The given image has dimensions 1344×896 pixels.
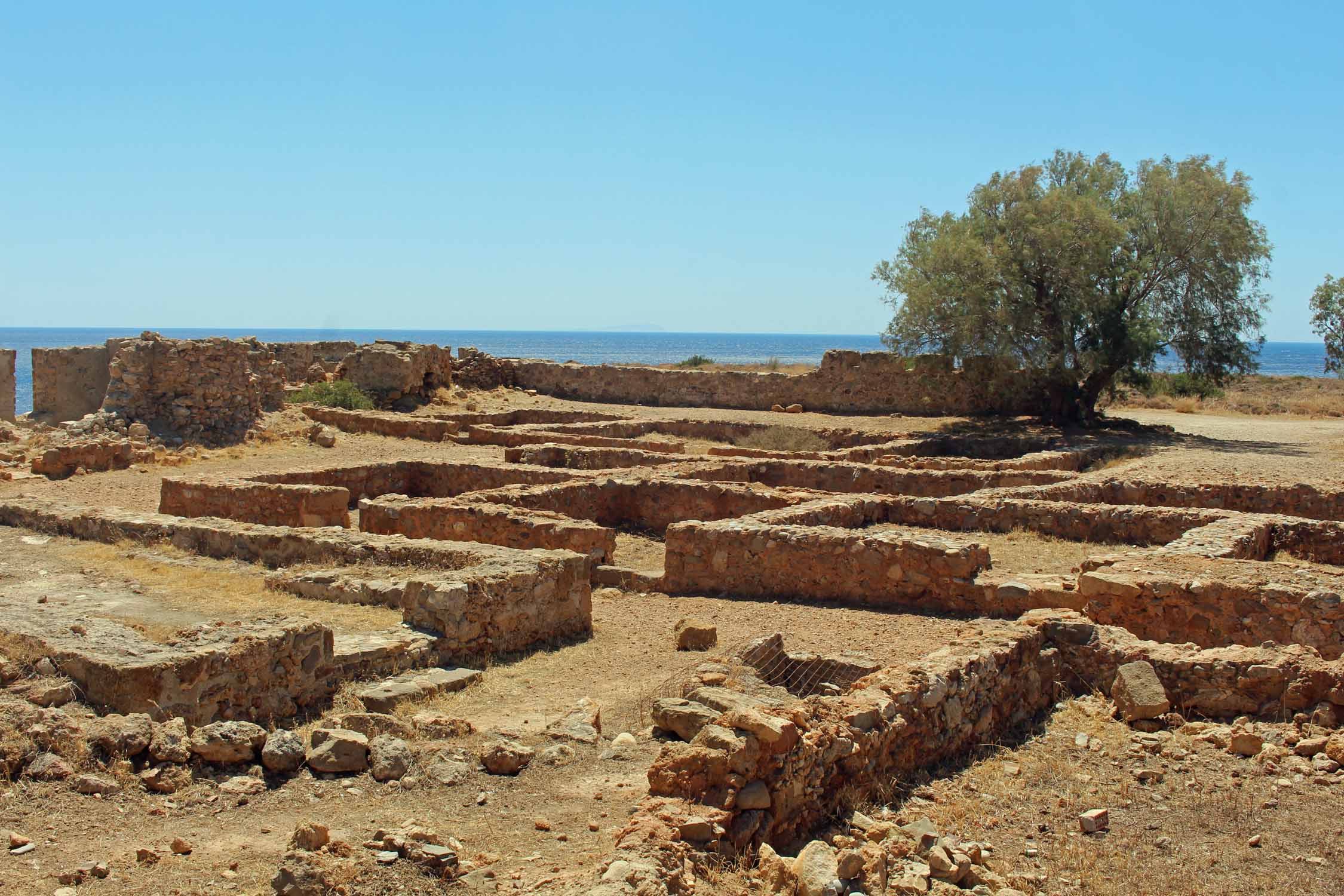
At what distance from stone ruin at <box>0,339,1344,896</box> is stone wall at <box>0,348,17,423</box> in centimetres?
1103

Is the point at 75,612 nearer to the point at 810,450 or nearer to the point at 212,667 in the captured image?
the point at 212,667

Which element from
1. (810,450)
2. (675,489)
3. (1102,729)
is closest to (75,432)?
(675,489)

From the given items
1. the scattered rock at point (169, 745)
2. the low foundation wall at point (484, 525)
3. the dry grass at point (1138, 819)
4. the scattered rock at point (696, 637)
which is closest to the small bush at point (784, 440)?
the low foundation wall at point (484, 525)

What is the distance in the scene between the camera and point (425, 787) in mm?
5602

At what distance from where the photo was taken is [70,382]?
2162 cm

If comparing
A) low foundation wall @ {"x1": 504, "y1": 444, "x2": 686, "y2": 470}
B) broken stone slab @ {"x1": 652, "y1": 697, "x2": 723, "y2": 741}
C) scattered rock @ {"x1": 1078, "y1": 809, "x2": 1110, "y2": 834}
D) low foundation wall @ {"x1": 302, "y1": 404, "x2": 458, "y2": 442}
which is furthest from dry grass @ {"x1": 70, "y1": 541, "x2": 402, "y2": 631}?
low foundation wall @ {"x1": 302, "y1": 404, "x2": 458, "y2": 442}

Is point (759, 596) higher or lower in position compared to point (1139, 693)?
lower

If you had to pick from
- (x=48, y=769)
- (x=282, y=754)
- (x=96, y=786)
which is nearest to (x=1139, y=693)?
(x=282, y=754)

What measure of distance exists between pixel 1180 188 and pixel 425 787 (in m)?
22.4

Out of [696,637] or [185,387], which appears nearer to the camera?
[696,637]

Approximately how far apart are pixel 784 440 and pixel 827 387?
735 cm

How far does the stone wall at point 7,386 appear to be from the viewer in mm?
22859

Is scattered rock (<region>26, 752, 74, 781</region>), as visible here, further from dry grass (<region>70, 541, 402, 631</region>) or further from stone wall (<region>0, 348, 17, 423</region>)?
stone wall (<region>0, 348, 17, 423</region>)

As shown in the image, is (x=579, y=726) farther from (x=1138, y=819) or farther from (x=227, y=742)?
(x=1138, y=819)
